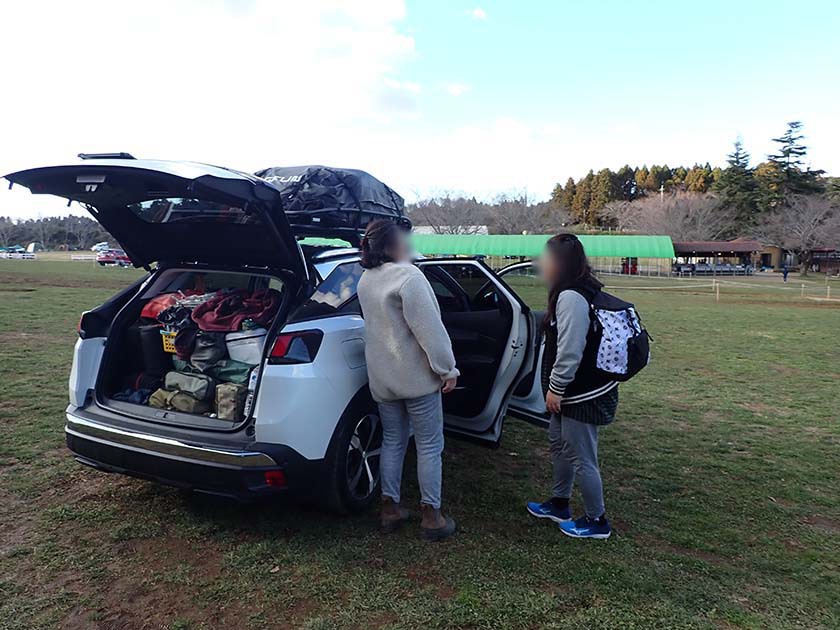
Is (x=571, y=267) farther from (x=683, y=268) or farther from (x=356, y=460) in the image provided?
(x=683, y=268)

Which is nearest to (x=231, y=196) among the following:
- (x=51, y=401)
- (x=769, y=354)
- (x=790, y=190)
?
(x=51, y=401)

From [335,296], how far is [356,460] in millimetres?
960

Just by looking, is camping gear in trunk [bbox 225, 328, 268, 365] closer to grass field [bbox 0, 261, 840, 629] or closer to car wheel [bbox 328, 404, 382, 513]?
car wheel [bbox 328, 404, 382, 513]

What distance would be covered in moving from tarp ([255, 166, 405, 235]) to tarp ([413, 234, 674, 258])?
141 feet

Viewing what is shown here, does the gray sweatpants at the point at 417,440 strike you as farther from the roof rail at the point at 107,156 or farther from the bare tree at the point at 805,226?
the bare tree at the point at 805,226

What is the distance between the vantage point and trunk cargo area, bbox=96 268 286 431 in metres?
3.55

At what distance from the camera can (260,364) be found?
11.1 feet

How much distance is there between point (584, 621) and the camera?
2.74 meters

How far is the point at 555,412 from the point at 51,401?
496 cm

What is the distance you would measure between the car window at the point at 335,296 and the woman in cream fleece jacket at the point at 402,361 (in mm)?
243

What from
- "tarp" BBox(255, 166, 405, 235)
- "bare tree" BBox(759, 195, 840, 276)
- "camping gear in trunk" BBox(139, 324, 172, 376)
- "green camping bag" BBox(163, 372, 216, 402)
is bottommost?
"green camping bag" BBox(163, 372, 216, 402)

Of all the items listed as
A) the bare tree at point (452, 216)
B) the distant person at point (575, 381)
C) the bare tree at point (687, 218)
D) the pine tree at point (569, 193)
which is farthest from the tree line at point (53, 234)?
the distant person at point (575, 381)

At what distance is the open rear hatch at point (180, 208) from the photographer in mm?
3100

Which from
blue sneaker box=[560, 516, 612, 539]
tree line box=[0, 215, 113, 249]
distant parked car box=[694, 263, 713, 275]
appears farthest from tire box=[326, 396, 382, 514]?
tree line box=[0, 215, 113, 249]
